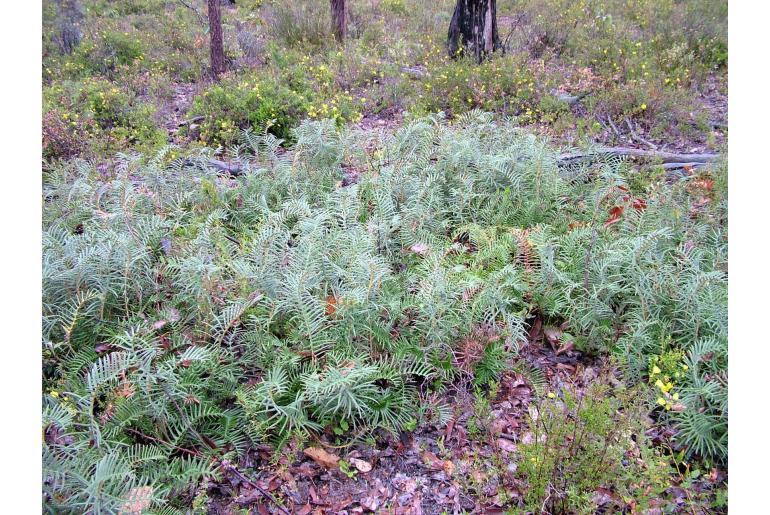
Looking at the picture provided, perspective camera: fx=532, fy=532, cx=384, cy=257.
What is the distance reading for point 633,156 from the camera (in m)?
5.78

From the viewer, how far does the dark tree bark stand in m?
8.95

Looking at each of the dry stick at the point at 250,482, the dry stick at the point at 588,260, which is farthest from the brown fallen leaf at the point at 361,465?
the dry stick at the point at 588,260

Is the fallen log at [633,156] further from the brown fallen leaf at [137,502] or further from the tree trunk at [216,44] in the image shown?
the tree trunk at [216,44]

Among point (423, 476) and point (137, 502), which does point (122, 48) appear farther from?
point (423, 476)

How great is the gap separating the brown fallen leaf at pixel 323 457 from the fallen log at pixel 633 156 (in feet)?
12.5

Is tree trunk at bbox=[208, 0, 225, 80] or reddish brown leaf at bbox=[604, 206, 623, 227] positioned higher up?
tree trunk at bbox=[208, 0, 225, 80]

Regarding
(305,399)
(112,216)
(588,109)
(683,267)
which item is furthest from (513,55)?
(305,399)

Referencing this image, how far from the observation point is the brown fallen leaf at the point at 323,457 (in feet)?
8.98

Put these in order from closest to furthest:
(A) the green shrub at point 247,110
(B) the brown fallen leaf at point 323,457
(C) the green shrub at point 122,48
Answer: (B) the brown fallen leaf at point 323,457 < (A) the green shrub at point 247,110 < (C) the green shrub at point 122,48

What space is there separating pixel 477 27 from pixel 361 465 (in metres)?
8.12

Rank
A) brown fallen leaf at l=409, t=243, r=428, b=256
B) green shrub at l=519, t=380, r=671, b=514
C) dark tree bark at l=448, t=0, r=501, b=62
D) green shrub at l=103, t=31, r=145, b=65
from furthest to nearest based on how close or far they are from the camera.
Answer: green shrub at l=103, t=31, r=145, b=65, dark tree bark at l=448, t=0, r=501, b=62, brown fallen leaf at l=409, t=243, r=428, b=256, green shrub at l=519, t=380, r=671, b=514

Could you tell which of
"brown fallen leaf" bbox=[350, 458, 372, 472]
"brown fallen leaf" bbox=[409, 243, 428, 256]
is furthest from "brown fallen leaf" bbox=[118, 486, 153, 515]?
"brown fallen leaf" bbox=[409, 243, 428, 256]

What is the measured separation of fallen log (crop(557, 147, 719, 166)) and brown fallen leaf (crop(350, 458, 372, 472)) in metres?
3.72

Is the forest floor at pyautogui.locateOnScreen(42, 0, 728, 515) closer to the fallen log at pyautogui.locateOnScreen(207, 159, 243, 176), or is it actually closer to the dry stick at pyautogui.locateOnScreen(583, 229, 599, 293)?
the fallen log at pyautogui.locateOnScreen(207, 159, 243, 176)
